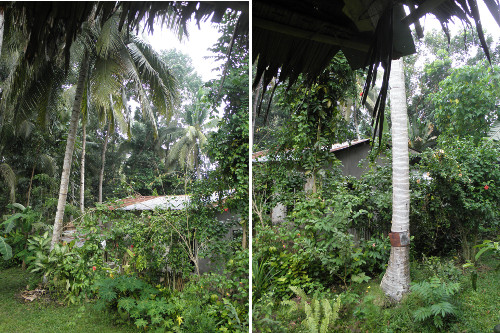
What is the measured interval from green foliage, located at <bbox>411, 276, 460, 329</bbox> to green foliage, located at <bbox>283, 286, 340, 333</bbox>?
474mm

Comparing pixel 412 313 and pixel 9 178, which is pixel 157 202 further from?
pixel 412 313

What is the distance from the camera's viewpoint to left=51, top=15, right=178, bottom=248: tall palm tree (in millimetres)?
1365

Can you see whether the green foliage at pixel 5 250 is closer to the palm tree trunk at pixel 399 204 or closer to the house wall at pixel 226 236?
the house wall at pixel 226 236

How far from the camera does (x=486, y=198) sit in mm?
2756

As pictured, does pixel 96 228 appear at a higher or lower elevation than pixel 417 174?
lower

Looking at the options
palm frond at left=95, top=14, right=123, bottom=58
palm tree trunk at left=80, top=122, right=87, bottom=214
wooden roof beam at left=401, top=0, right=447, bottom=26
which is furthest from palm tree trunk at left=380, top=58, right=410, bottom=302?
palm tree trunk at left=80, top=122, right=87, bottom=214

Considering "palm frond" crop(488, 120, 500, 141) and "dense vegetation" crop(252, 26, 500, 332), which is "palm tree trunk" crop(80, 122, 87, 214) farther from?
"palm frond" crop(488, 120, 500, 141)

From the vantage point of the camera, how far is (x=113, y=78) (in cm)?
168

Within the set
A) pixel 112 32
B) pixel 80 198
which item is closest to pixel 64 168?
pixel 80 198

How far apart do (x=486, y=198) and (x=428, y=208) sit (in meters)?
0.44

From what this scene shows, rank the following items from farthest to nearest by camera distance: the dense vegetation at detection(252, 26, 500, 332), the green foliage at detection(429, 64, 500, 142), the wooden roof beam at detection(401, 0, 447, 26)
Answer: the green foliage at detection(429, 64, 500, 142) → the dense vegetation at detection(252, 26, 500, 332) → the wooden roof beam at detection(401, 0, 447, 26)

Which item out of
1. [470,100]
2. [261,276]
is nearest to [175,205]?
[261,276]

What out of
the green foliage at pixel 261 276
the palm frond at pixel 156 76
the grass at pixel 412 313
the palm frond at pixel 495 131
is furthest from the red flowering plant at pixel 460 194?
the palm frond at pixel 156 76

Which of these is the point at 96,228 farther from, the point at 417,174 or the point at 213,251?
the point at 417,174
